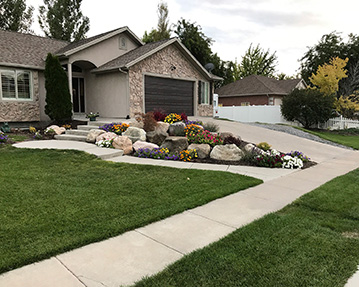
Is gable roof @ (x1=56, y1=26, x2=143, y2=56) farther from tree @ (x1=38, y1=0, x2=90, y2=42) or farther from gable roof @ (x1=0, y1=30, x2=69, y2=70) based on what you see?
tree @ (x1=38, y1=0, x2=90, y2=42)

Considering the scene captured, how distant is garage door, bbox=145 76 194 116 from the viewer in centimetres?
1468

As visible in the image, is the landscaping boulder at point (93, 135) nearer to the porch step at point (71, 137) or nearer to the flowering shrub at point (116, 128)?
the porch step at point (71, 137)

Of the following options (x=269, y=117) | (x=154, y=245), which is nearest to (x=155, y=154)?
(x=154, y=245)

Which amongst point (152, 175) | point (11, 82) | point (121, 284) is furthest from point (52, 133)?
→ point (121, 284)

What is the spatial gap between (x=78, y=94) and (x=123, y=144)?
328 inches

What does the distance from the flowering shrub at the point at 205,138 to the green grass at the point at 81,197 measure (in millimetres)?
2846

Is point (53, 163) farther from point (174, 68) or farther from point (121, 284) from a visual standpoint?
point (174, 68)

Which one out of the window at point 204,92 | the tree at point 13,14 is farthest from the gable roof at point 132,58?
the tree at point 13,14

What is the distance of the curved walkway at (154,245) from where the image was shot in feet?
7.95

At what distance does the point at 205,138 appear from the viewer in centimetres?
921

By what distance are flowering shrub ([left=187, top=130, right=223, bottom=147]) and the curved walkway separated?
11.3 ft

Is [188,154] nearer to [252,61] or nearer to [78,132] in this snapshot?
[78,132]

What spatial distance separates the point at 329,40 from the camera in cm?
3047

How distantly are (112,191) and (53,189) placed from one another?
101 centimetres
